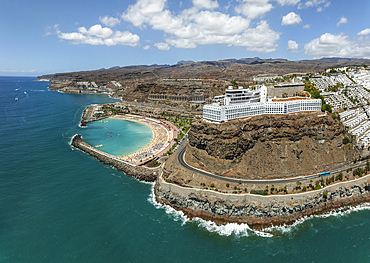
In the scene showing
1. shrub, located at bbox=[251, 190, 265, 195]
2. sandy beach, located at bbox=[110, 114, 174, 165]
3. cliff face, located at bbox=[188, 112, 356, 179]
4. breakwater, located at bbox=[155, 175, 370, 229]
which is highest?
cliff face, located at bbox=[188, 112, 356, 179]

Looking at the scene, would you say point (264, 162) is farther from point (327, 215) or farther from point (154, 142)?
point (154, 142)

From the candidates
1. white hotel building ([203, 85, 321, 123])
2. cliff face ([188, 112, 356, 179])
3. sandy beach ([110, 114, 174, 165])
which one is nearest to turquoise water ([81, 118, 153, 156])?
sandy beach ([110, 114, 174, 165])

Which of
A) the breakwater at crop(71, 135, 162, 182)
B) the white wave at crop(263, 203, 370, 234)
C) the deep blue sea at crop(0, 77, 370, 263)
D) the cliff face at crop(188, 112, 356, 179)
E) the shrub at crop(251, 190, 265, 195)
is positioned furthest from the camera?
the breakwater at crop(71, 135, 162, 182)

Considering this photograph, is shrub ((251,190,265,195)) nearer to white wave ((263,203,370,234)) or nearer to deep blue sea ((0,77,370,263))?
white wave ((263,203,370,234))

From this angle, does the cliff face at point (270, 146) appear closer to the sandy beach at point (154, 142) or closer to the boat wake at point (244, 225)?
the boat wake at point (244, 225)

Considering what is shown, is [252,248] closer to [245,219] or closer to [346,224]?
[245,219]

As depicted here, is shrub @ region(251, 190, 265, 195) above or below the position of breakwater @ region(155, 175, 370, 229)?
above

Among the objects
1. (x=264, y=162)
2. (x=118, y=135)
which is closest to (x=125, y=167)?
(x=118, y=135)
